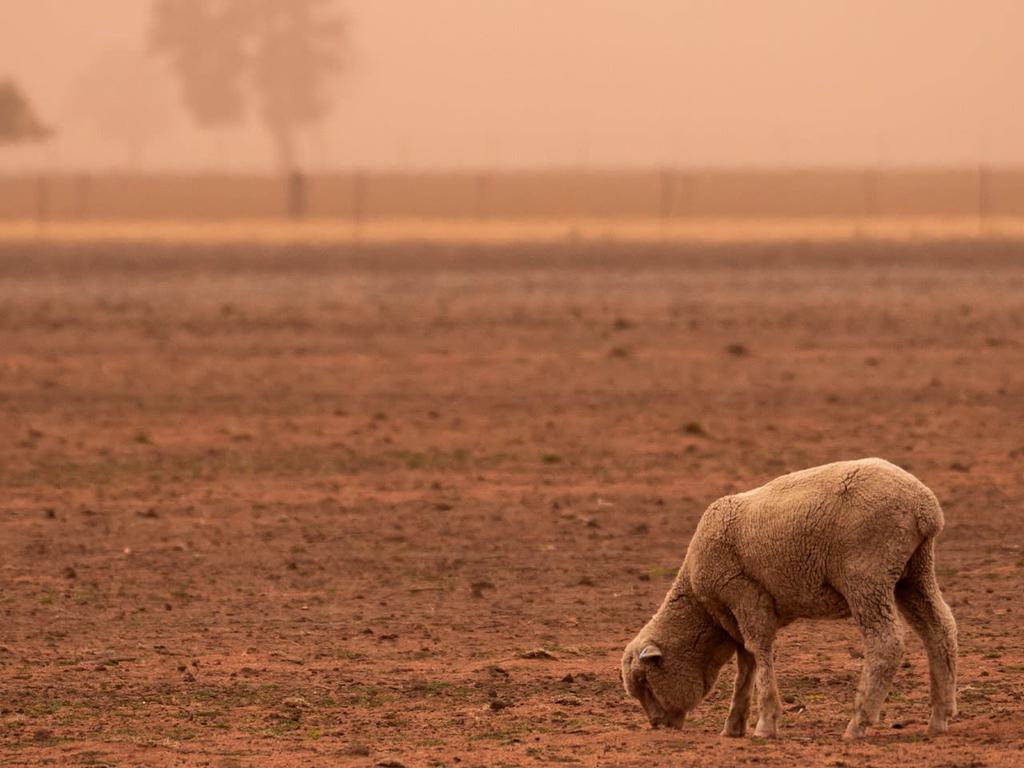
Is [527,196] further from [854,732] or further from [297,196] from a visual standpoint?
[854,732]

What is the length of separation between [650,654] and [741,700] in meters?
0.51

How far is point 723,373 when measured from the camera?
23375 mm

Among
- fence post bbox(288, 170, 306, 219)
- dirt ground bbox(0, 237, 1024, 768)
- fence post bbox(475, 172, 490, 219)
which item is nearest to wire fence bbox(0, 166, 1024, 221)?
fence post bbox(288, 170, 306, 219)

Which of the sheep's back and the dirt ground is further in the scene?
the dirt ground

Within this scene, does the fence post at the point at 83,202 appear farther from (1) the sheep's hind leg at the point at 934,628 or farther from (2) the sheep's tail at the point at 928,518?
(2) the sheep's tail at the point at 928,518

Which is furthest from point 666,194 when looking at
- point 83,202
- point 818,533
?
point 818,533

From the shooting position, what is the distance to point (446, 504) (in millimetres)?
15828

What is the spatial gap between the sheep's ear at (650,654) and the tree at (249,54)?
107085 mm

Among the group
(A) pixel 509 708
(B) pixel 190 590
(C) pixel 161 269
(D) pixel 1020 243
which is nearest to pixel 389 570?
(B) pixel 190 590

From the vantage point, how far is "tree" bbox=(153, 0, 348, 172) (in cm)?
11531

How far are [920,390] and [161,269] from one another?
23502 mm

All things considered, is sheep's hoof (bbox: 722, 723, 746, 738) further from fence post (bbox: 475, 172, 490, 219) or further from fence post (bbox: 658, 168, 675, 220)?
fence post (bbox: 475, 172, 490, 219)

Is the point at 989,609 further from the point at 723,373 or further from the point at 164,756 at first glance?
the point at 723,373

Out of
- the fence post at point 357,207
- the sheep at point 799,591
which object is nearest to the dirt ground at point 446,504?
the sheep at point 799,591
